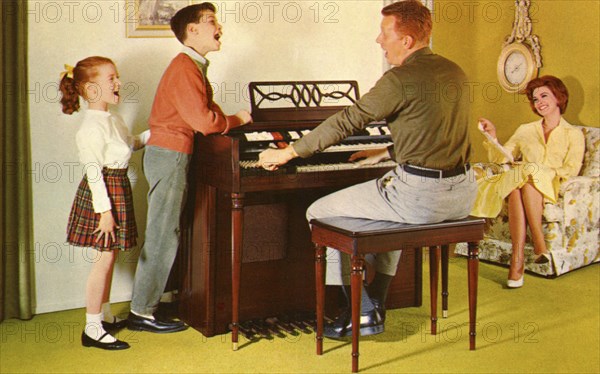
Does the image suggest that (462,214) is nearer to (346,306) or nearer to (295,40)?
Answer: (346,306)

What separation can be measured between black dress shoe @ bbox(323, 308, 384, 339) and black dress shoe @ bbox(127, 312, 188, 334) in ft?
2.30

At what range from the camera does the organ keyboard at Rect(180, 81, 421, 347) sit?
11.6 feet

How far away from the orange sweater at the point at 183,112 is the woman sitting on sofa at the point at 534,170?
5.68ft

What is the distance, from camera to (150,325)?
3748mm

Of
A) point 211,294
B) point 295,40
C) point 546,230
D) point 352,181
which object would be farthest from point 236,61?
point 546,230

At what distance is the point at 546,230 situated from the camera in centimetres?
496

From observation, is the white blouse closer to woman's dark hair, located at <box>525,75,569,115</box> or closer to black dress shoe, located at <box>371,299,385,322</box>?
black dress shoe, located at <box>371,299,385,322</box>

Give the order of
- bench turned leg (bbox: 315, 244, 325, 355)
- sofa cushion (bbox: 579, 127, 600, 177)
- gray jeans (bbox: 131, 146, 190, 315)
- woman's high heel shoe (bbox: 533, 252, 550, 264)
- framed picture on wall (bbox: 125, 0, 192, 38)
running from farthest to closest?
sofa cushion (bbox: 579, 127, 600, 177) → woman's high heel shoe (bbox: 533, 252, 550, 264) → framed picture on wall (bbox: 125, 0, 192, 38) → gray jeans (bbox: 131, 146, 190, 315) → bench turned leg (bbox: 315, 244, 325, 355)

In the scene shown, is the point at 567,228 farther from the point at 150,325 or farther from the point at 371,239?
the point at 150,325

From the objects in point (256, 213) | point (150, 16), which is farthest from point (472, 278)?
point (150, 16)

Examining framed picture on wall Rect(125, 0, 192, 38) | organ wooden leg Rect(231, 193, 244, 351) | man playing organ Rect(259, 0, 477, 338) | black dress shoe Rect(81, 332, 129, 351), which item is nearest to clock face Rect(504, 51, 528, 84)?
man playing organ Rect(259, 0, 477, 338)

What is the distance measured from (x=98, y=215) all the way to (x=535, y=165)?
2710 millimetres

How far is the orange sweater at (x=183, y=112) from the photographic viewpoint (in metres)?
3.58

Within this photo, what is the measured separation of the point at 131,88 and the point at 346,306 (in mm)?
1515
